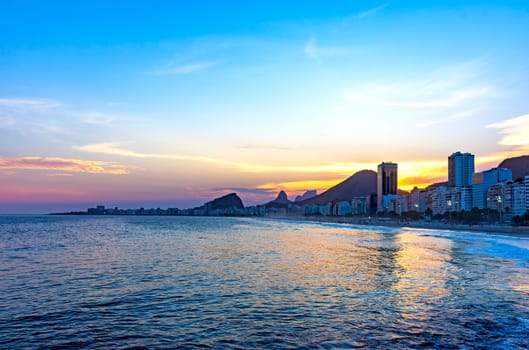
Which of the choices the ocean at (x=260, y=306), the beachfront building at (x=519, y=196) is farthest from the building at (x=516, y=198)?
the ocean at (x=260, y=306)

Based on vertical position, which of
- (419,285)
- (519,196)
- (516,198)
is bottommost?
(419,285)

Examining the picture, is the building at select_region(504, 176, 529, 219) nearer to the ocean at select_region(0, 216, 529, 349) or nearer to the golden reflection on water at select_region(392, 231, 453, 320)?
the golden reflection on water at select_region(392, 231, 453, 320)

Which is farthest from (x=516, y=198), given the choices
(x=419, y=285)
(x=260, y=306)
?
(x=260, y=306)

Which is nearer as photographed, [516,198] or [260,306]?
[260,306]

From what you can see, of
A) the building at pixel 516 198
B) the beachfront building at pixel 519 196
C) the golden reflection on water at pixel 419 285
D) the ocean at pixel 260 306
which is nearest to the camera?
the ocean at pixel 260 306

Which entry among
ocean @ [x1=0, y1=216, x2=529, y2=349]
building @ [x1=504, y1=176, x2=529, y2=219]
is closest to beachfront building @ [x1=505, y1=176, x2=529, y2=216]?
building @ [x1=504, y1=176, x2=529, y2=219]

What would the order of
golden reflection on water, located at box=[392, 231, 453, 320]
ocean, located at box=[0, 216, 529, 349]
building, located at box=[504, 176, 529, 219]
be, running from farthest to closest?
building, located at box=[504, 176, 529, 219] → golden reflection on water, located at box=[392, 231, 453, 320] → ocean, located at box=[0, 216, 529, 349]

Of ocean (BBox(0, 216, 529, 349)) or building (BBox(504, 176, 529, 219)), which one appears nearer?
ocean (BBox(0, 216, 529, 349))

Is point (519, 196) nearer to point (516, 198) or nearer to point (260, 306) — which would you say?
point (516, 198)

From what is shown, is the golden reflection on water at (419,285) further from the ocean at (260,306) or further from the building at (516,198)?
the building at (516,198)

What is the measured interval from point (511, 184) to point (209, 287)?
647 ft

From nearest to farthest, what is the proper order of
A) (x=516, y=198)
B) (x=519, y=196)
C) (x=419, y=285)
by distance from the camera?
(x=419, y=285)
(x=519, y=196)
(x=516, y=198)

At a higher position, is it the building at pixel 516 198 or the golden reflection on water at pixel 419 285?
the building at pixel 516 198

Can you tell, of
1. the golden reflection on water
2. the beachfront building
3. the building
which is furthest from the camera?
the building
